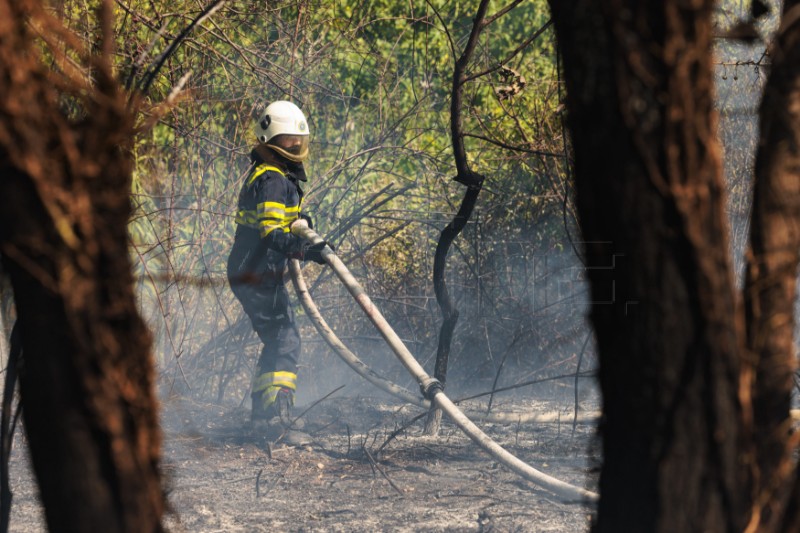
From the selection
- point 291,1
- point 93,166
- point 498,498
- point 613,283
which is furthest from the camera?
point 291,1

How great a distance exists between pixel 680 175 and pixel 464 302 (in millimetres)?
6302

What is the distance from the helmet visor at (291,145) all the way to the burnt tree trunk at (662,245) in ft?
15.3

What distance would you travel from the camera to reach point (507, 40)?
43.2ft

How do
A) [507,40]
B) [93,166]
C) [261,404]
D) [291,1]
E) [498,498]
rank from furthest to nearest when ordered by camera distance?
1. [507,40]
2. [291,1]
3. [261,404]
4. [498,498]
5. [93,166]

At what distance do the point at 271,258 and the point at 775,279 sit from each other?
4.81 metres

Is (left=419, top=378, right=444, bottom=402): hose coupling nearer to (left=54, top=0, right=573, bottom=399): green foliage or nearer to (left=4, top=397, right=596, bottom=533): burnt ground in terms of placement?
(left=4, top=397, right=596, bottom=533): burnt ground

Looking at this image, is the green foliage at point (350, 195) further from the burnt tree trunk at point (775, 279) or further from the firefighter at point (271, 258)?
the burnt tree trunk at point (775, 279)

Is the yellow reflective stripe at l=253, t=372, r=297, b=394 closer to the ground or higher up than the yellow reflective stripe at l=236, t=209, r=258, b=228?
closer to the ground

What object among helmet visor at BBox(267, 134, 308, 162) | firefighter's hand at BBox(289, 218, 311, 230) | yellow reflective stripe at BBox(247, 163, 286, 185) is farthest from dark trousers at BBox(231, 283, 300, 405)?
helmet visor at BBox(267, 134, 308, 162)

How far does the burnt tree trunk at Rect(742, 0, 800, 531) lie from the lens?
5.77 feet

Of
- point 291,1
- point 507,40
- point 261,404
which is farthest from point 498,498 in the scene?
point 507,40

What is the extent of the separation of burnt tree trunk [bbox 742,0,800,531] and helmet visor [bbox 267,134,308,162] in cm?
472

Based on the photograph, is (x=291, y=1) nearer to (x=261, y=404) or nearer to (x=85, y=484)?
(x=261, y=404)

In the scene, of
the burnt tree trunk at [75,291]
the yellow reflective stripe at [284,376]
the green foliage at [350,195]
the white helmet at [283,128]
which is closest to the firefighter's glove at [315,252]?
the white helmet at [283,128]
